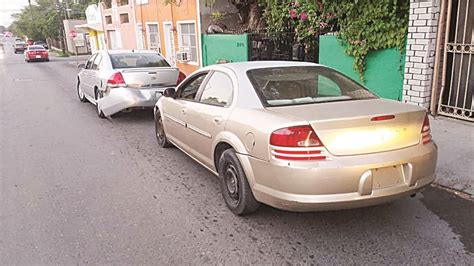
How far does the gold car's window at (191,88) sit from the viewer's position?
4971mm

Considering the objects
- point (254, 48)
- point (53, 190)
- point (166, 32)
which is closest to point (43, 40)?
point (166, 32)

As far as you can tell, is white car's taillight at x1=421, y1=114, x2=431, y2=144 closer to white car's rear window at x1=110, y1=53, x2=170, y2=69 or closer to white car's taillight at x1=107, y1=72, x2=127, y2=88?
white car's taillight at x1=107, y1=72, x2=127, y2=88

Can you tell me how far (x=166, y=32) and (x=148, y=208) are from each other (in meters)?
14.3

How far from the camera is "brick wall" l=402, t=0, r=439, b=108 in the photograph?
21.5 ft

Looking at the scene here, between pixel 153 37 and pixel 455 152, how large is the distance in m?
16.2

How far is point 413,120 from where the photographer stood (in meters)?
3.44

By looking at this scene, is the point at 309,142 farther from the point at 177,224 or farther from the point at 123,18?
the point at 123,18

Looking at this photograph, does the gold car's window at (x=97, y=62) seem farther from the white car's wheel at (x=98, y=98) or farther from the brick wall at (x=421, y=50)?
the brick wall at (x=421, y=50)

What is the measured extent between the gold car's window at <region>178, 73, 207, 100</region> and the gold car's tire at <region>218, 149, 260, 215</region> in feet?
4.20

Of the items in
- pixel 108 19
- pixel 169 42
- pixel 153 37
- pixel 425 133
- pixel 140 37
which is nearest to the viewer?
pixel 425 133

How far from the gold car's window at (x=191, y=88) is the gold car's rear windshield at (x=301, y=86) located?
975 millimetres

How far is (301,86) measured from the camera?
4055mm

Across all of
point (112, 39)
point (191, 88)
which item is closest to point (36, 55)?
point (112, 39)

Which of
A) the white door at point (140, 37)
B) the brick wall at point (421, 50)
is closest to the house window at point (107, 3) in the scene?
the white door at point (140, 37)
